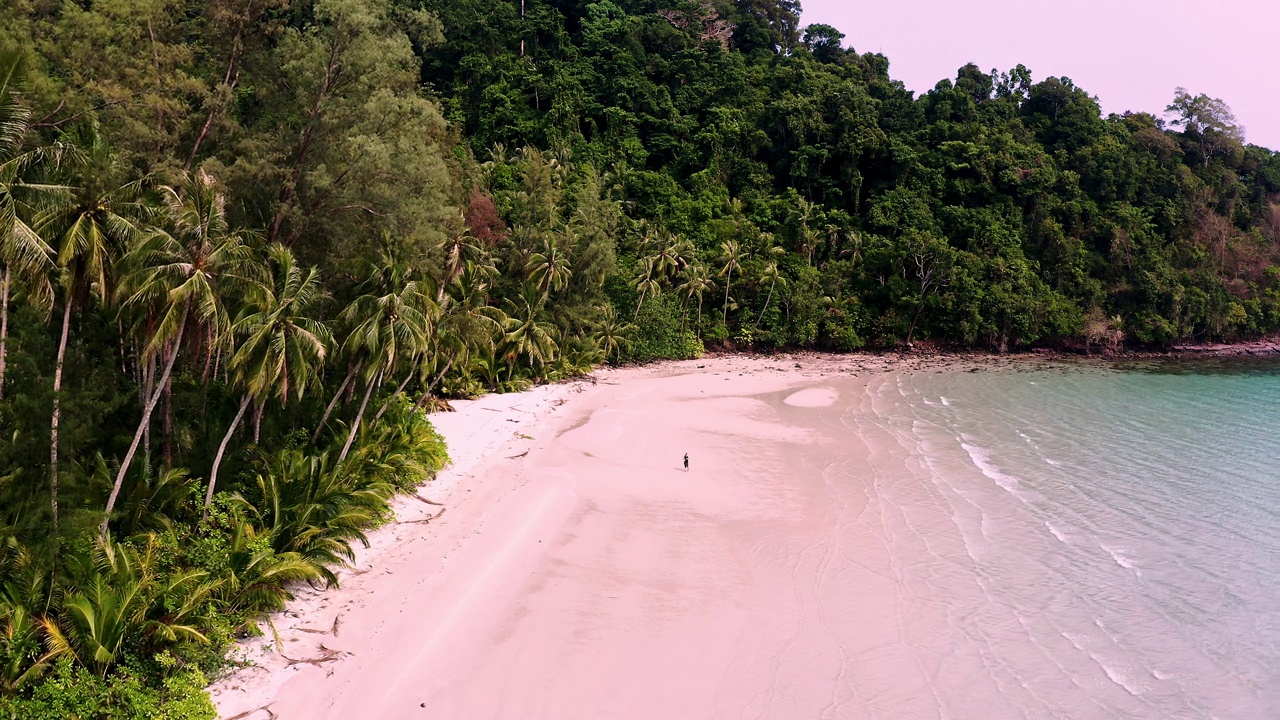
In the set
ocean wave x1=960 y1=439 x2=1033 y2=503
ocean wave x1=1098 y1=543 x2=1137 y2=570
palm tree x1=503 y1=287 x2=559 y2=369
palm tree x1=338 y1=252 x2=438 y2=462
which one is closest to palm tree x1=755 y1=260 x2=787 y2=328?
palm tree x1=503 y1=287 x2=559 y2=369

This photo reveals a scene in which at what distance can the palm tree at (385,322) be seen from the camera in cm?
1716

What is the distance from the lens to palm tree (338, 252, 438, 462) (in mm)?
17156

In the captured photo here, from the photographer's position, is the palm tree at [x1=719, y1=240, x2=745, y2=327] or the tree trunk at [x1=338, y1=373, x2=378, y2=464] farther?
the palm tree at [x1=719, y1=240, x2=745, y2=327]

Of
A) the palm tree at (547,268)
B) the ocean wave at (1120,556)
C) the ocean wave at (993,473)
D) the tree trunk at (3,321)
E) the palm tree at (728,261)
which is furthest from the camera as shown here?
the palm tree at (728,261)

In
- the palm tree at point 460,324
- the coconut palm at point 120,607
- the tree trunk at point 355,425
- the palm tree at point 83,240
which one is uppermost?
the palm tree at point 83,240

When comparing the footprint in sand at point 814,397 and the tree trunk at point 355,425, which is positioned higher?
the tree trunk at point 355,425

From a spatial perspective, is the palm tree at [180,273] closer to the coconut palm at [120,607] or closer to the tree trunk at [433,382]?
the coconut palm at [120,607]

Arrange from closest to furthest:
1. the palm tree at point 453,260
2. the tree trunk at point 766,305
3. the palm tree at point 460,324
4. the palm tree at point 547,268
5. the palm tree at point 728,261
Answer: the palm tree at point 460,324 → the palm tree at point 453,260 → the palm tree at point 547,268 → the palm tree at point 728,261 → the tree trunk at point 766,305

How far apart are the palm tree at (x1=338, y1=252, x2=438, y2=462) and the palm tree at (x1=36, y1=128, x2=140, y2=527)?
5.77 meters

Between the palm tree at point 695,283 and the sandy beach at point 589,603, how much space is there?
2373cm

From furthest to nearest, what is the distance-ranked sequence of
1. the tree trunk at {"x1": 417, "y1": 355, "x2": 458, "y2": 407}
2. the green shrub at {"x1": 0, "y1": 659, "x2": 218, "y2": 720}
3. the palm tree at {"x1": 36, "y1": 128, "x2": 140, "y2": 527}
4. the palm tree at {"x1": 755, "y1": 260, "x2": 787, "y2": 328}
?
the palm tree at {"x1": 755, "y1": 260, "x2": 787, "y2": 328}
the tree trunk at {"x1": 417, "y1": 355, "x2": 458, "y2": 407}
the palm tree at {"x1": 36, "y1": 128, "x2": 140, "y2": 527}
the green shrub at {"x1": 0, "y1": 659, "x2": 218, "y2": 720}

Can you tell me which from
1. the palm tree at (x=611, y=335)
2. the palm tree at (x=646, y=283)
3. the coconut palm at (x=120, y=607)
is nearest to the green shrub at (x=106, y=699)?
Result: the coconut palm at (x=120, y=607)

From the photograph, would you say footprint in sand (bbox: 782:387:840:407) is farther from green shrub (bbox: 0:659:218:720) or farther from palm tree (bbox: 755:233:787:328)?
green shrub (bbox: 0:659:218:720)

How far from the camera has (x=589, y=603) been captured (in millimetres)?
14031
